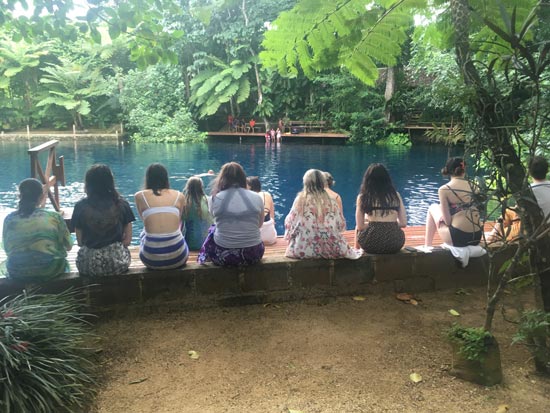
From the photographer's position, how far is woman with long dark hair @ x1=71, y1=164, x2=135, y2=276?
3.32 metres

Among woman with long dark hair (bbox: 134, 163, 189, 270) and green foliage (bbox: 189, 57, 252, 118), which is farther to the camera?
green foliage (bbox: 189, 57, 252, 118)

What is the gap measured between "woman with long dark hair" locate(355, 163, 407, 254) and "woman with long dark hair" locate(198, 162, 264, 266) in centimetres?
88

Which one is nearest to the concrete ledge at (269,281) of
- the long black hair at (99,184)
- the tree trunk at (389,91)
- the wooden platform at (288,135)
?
the long black hair at (99,184)

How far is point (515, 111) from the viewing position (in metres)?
2.28

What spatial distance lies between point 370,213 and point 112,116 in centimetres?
3241

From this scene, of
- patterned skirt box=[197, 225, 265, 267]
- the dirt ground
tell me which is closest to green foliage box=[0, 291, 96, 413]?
the dirt ground

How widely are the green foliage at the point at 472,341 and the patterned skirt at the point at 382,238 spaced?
1.34 metres

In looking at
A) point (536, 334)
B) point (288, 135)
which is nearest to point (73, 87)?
point (288, 135)

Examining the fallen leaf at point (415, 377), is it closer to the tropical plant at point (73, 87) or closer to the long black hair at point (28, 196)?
the long black hair at point (28, 196)

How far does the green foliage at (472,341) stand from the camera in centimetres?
238

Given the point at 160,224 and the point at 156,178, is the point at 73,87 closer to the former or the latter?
the point at 156,178

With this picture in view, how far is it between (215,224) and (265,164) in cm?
1517

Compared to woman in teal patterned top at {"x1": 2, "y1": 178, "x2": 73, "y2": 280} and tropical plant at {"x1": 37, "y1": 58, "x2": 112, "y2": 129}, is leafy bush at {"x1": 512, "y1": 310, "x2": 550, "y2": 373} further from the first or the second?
tropical plant at {"x1": 37, "y1": 58, "x2": 112, "y2": 129}

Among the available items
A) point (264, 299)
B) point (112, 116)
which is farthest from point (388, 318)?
point (112, 116)
